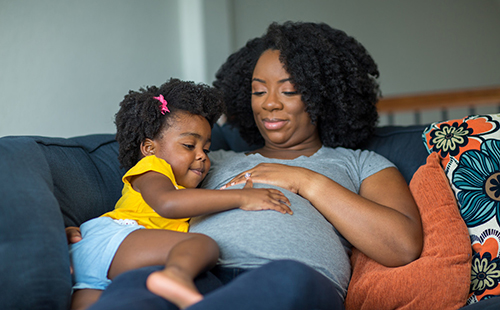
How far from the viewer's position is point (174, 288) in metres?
0.89

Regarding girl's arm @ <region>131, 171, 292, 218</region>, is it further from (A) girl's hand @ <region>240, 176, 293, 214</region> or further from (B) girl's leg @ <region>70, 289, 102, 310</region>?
(B) girl's leg @ <region>70, 289, 102, 310</region>

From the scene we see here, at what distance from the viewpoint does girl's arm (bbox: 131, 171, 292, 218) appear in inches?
48.8

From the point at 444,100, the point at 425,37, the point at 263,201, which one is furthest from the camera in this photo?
the point at 425,37

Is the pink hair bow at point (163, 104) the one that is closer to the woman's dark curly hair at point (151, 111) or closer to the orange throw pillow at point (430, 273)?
the woman's dark curly hair at point (151, 111)

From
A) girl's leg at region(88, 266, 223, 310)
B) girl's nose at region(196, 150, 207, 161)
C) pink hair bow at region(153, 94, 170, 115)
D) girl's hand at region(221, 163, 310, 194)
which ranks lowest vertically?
girl's leg at region(88, 266, 223, 310)

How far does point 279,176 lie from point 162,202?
46 cm

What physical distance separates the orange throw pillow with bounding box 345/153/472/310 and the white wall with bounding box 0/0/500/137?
1.59 meters

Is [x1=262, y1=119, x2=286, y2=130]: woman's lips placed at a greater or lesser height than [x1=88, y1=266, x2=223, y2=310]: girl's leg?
greater

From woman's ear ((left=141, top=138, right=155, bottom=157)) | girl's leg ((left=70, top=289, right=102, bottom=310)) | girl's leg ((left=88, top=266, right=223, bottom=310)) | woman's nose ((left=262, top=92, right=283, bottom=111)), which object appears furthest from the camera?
woman's nose ((left=262, top=92, right=283, bottom=111))

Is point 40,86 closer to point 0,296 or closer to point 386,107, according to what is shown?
point 0,296

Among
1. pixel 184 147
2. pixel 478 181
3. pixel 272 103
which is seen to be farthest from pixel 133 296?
pixel 478 181

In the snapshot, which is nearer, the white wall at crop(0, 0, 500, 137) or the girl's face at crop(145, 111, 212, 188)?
the girl's face at crop(145, 111, 212, 188)

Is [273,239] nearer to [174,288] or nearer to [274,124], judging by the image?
[174,288]

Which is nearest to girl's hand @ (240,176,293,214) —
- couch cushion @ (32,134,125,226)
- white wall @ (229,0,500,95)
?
couch cushion @ (32,134,125,226)
